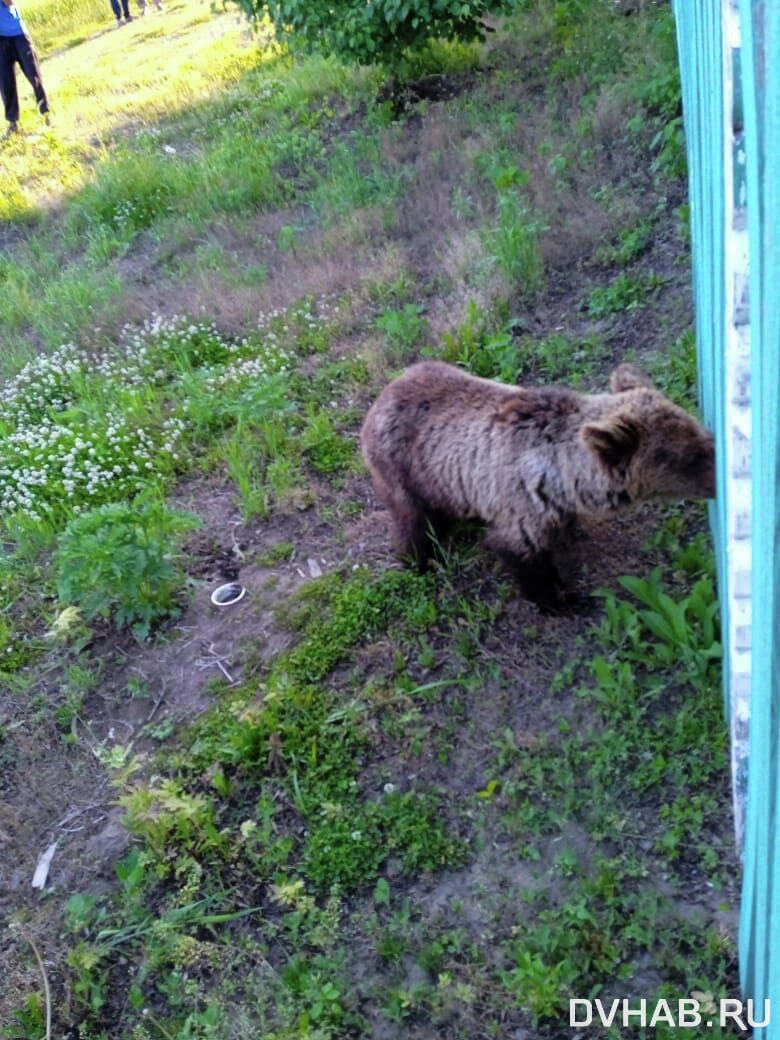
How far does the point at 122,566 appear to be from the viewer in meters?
4.95

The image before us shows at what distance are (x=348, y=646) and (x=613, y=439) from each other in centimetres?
Result: 166

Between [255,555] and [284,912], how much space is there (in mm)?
2236

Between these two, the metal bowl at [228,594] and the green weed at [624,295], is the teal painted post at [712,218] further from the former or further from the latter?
the metal bowl at [228,594]

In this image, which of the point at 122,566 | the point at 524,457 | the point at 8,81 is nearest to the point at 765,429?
the point at 524,457

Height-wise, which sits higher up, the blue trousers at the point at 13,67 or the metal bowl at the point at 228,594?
the blue trousers at the point at 13,67

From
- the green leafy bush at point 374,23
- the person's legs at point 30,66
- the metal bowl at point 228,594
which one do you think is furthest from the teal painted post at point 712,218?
the person's legs at point 30,66

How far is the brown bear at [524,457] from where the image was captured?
12.9 feet

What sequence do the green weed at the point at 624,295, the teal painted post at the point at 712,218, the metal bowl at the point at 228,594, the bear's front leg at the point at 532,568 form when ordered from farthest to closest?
the green weed at the point at 624,295 → the metal bowl at the point at 228,594 → the bear's front leg at the point at 532,568 → the teal painted post at the point at 712,218

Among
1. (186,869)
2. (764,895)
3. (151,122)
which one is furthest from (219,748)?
(151,122)

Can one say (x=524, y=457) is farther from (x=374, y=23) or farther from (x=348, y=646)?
(x=374, y=23)

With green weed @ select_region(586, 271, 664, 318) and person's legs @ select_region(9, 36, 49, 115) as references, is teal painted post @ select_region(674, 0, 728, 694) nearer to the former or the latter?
green weed @ select_region(586, 271, 664, 318)

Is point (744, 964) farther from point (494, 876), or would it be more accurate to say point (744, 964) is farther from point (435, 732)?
point (435, 732)

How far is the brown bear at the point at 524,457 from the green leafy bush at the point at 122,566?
127 cm

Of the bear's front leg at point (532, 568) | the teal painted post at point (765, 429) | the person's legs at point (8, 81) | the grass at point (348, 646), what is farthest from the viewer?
the person's legs at point (8, 81)
